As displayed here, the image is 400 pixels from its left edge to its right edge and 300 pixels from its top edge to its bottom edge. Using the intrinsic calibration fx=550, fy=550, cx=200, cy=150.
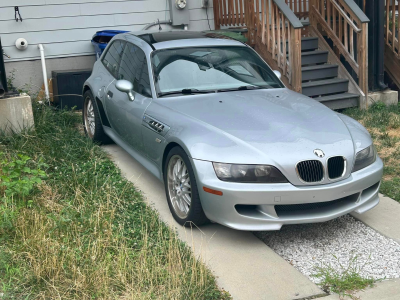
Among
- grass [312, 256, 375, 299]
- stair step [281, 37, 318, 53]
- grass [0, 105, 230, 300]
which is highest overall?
stair step [281, 37, 318, 53]

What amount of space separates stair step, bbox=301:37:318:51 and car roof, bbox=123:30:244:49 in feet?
12.4

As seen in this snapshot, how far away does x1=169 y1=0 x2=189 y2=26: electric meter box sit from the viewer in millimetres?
10359

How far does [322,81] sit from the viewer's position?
9.12m

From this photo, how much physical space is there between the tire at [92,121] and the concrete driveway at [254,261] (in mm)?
1767

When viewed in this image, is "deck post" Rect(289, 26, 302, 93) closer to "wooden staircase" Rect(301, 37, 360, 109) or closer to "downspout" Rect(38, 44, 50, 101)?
"wooden staircase" Rect(301, 37, 360, 109)

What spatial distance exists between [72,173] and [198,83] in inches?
62.7

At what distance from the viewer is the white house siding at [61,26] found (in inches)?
375

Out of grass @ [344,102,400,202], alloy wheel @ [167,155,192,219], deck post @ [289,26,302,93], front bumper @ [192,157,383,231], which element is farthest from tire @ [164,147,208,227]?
deck post @ [289,26,302,93]

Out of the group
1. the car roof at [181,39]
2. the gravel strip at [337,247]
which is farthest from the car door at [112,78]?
the gravel strip at [337,247]

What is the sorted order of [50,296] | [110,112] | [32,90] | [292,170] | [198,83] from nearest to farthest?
1. [50,296]
2. [292,170]
3. [198,83]
4. [110,112]
5. [32,90]

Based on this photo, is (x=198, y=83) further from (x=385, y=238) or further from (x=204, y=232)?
(x=385, y=238)

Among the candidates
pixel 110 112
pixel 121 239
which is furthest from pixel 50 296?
pixel 110 112

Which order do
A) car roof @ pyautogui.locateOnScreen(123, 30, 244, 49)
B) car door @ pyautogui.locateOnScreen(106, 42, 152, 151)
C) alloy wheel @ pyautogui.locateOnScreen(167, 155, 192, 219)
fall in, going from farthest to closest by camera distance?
car roof @ pyautogui.locateOnScreen(123, 30, 244, 49), car door @ pyautogui.locateOnScreen(106, 42, 152, 151), alloy wheel @ pyautogui.locateOnScreen(167, 155, 192, 219)

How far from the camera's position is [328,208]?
446 centimetres
